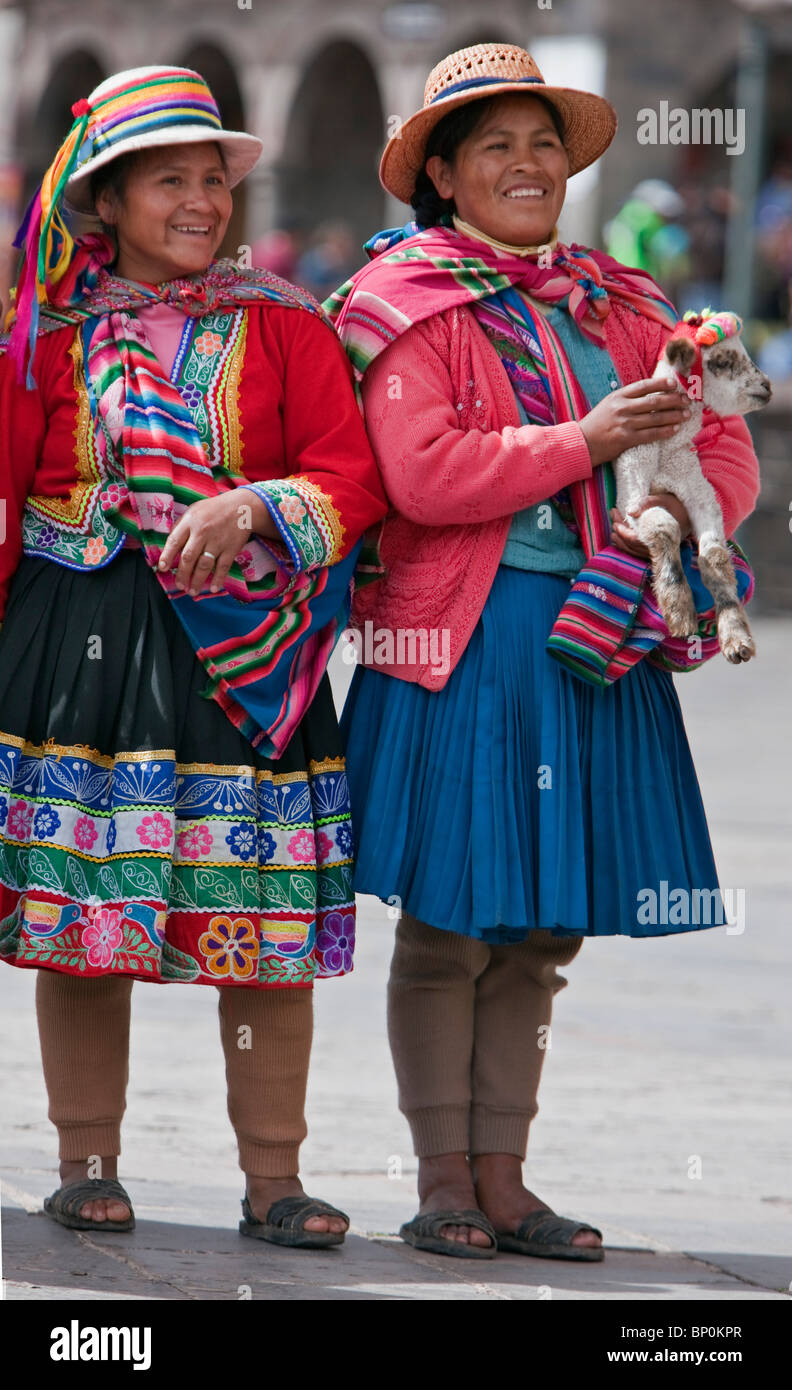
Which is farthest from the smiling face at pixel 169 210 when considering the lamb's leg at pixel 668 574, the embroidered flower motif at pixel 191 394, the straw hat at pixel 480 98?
the lamb's leg at pixel 668 574

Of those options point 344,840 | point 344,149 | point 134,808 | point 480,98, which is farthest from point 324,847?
point 344,149

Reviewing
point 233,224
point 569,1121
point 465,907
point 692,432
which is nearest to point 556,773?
point 465,907

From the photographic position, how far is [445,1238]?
3811mm

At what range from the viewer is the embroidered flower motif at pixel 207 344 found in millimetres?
3766

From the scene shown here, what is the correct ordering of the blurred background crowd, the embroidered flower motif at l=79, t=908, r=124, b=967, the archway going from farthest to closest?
1. the archway
2. the blurred background crowd
3. the embroidered flower motif at l=79, t=908, r=124, b=967

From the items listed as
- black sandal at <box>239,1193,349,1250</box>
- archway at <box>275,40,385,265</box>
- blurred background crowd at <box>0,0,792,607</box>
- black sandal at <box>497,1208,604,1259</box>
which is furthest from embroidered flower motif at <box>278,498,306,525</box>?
archway at <box>275,40,385,265</box>

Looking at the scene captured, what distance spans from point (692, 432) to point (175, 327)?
3.10 ft

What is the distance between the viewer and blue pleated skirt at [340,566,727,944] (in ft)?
12.4

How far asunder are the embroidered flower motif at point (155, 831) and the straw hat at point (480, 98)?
1.30 metres

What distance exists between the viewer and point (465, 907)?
12.4 feet

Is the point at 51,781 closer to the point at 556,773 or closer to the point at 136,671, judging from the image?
the point at 136,671

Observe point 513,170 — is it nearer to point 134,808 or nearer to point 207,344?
point 207,344

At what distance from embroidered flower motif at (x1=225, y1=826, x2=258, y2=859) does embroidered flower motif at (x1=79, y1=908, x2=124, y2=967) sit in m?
0.23

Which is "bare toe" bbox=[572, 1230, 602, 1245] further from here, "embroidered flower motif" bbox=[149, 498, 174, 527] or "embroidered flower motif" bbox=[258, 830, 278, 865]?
"embroidered flower motif" bbox=[149, 498, 174, 527]
